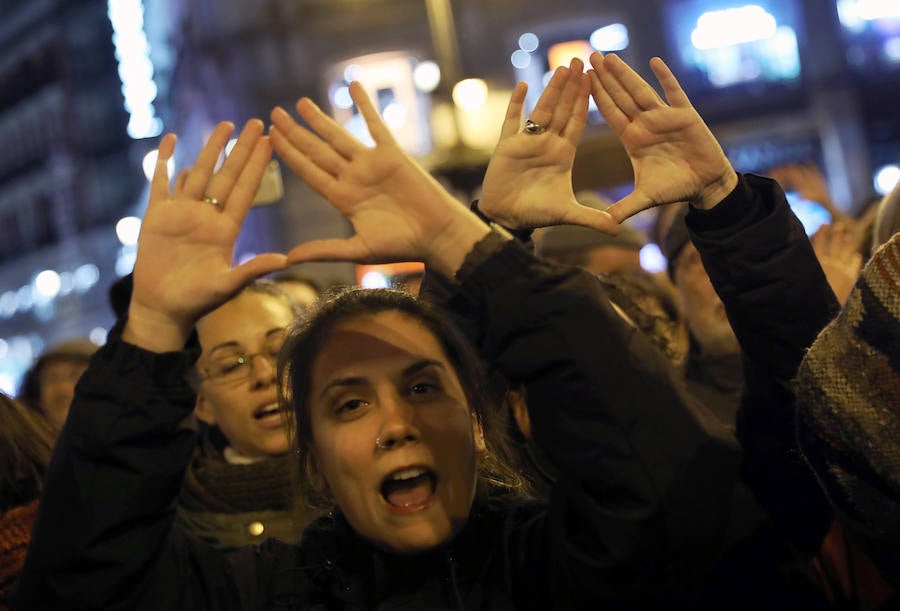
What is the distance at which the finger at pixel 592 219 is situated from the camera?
1.85 metres

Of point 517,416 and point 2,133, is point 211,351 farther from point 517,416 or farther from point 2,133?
point 2,133

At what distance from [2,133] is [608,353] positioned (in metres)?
53.5

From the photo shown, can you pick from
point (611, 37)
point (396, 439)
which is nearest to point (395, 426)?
point (396, 439)

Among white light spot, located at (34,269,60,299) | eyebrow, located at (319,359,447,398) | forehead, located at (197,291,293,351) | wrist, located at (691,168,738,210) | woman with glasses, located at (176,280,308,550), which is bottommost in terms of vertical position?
white light spot, located at (34,269,60,299)

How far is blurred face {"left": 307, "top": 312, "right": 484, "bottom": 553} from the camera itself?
2020mm

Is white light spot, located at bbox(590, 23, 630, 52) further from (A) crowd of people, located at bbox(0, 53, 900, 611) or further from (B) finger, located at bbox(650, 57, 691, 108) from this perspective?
(B) finger, located at bbox(650, 57, 691, 108)

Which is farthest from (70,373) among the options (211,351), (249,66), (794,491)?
(249,66)

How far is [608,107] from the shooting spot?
2053mm

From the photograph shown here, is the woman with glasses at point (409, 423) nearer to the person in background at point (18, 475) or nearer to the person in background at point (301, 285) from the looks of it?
the person in background at point (18, 475)

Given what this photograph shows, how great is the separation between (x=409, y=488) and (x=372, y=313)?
1.27 ft

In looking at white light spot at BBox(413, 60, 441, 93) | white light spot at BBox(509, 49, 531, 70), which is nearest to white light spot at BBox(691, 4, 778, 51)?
white light spot at BBox(509, 49, 531, 70)

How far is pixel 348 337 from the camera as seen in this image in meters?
2.16

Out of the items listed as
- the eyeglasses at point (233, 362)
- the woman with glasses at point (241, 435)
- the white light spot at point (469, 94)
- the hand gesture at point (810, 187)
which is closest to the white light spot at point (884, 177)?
the white light spot at point (469, 94)

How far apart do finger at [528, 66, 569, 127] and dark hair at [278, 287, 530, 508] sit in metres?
0.46
